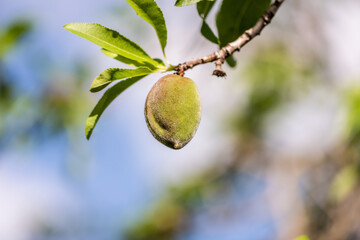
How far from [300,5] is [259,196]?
8.40 feet

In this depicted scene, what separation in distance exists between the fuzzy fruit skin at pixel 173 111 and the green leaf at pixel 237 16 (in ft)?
1.36

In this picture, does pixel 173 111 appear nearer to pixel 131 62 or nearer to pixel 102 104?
pixel 102 104

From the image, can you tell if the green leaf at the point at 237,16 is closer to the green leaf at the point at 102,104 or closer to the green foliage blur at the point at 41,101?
the green leaf at the point at 102,104

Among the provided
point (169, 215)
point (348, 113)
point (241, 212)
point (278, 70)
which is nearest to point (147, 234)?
point (169, 215)

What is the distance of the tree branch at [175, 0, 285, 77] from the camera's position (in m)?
Result: 1.51

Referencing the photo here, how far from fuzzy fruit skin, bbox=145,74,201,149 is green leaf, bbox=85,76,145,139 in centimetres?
15

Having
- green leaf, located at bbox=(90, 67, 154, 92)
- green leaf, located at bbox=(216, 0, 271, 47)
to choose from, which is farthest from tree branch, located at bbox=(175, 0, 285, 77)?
green leaf, located at bbox=(90, 67, 154, 92)

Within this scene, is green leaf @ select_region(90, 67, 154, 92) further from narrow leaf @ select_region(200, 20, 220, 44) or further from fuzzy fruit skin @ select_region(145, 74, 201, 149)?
narrow leaf @ select_region(200, 20, 220, 44)

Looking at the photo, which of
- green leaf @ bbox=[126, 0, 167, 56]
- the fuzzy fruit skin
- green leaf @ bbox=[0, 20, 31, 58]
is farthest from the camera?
green leaf @ bbox=[0, 20, 31, 58]

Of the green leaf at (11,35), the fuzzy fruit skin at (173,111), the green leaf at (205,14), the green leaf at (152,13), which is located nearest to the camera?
the fuzzy fruit skin at (173,111)

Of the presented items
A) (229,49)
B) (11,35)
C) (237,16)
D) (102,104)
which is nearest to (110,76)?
(102,104)

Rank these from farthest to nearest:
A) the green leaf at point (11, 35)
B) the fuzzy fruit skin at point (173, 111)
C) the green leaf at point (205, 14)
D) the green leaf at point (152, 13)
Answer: the green leaf at point (11, 35) → the green leaf at point (205, 14) → the green leaf at point (152, 13) → the fuzzy fruit skin at point (173, 111)

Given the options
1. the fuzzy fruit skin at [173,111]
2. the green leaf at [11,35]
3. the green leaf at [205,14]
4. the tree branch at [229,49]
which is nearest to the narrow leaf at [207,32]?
the green leaf at [205,14]

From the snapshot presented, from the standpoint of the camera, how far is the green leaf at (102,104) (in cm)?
148
